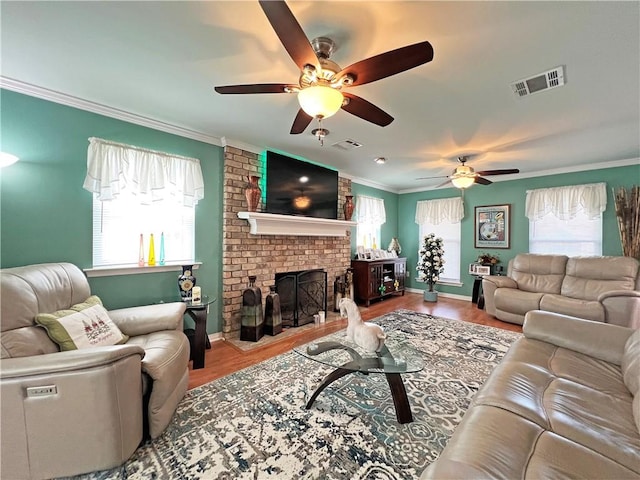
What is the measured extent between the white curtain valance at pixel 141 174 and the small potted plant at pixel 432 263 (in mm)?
4393

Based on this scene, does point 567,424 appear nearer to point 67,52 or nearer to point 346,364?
point 346,364

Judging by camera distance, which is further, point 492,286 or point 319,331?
point 492,286

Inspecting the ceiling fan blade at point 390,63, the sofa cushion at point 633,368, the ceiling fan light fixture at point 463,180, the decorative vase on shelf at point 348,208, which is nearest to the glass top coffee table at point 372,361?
the sofa cushion at point 633,368

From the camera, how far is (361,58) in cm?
182

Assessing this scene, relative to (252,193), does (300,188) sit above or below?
above

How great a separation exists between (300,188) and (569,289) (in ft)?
13.6

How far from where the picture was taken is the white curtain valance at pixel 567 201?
4129 mm

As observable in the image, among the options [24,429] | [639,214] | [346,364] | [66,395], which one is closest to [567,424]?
[346,364]

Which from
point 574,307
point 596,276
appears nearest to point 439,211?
point 596,276

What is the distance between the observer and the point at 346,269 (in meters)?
4.95

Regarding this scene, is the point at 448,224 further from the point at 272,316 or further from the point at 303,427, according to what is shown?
the point at 303,427

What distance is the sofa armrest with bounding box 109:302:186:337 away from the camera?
6.98ft

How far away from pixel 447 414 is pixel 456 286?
4.34 m

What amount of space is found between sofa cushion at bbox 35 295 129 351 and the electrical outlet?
39 centimetres
